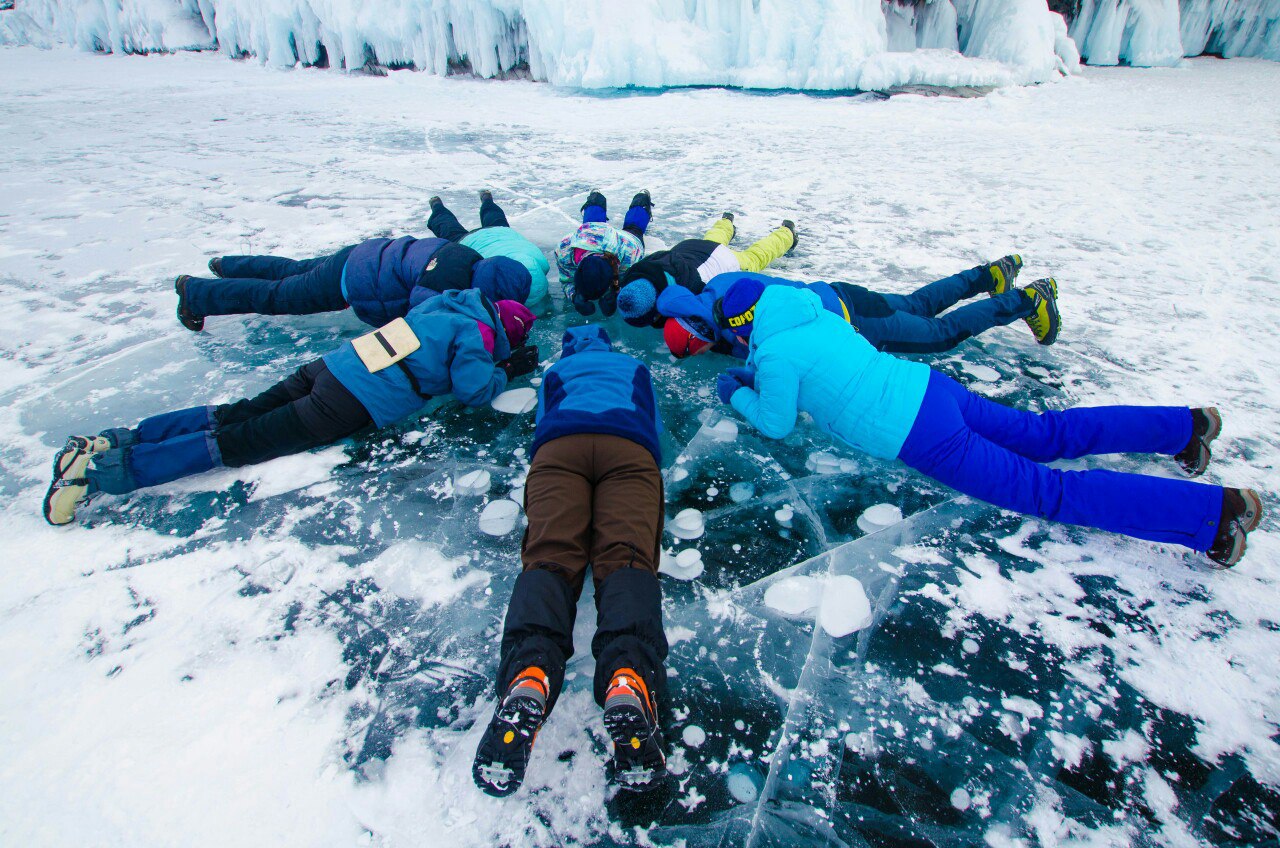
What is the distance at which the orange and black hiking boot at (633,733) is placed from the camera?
1210 mm

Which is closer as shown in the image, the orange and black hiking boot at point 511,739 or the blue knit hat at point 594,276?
the orange and black hiking boot at point 511,739

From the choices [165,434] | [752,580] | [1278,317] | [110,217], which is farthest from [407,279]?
[1278,317]

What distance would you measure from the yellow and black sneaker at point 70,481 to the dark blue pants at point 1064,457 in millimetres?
2865

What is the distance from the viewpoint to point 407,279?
297 centimetres

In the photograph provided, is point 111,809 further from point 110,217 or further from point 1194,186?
point 1194,186

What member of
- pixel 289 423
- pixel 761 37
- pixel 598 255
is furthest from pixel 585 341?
pixel 761 37

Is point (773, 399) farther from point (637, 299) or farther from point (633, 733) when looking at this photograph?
point (633, 733)

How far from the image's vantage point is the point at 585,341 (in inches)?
94.0

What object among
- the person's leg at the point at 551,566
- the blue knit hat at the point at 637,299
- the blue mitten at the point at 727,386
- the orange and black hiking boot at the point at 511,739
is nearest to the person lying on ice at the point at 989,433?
the blue mitten at the point at 727,386

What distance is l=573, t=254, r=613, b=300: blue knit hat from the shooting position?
2.98m

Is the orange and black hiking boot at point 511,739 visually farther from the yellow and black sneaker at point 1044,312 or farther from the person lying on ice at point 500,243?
the yellow and black sneaker at point 1044,312

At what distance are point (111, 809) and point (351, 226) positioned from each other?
13.3 feet

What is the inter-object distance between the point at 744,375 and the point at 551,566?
1.27m

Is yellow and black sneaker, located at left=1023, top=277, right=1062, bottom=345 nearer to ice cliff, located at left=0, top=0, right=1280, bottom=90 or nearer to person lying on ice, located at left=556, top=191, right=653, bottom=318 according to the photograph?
person lying on ice, located at left=556, top=191, right=653, bottom=318
